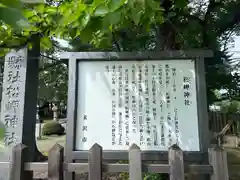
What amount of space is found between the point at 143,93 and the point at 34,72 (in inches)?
42.2

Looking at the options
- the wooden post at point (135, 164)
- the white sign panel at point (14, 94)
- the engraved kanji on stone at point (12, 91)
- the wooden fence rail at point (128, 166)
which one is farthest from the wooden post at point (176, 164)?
the engraved kanji on stone at point (12, 91)

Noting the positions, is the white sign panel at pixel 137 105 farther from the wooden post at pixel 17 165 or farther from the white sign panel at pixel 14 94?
the white sign panel at pixel 14 94

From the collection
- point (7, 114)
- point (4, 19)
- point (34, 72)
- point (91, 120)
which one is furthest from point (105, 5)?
point (7, 114)

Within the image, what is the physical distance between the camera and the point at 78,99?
1.50 meters

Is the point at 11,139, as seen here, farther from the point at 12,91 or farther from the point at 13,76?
the point at 13,76

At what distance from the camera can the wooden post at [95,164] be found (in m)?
1.19

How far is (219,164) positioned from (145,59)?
0.80 m

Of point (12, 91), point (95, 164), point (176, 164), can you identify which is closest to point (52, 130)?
point (12, 91)

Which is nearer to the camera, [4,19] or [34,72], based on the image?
[4,19]

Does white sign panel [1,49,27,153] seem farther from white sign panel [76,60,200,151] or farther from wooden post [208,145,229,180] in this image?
wooden post [208,145,229,180]

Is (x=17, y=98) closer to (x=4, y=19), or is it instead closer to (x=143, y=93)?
(x=143, y=93)

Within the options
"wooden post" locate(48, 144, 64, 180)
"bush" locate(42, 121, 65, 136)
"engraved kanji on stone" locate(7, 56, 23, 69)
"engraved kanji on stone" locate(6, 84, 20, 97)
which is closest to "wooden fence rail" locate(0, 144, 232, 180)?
"wooden post" locate(48, 144, 64, 180)

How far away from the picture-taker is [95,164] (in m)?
1.19

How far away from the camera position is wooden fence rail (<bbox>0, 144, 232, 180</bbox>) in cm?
116
